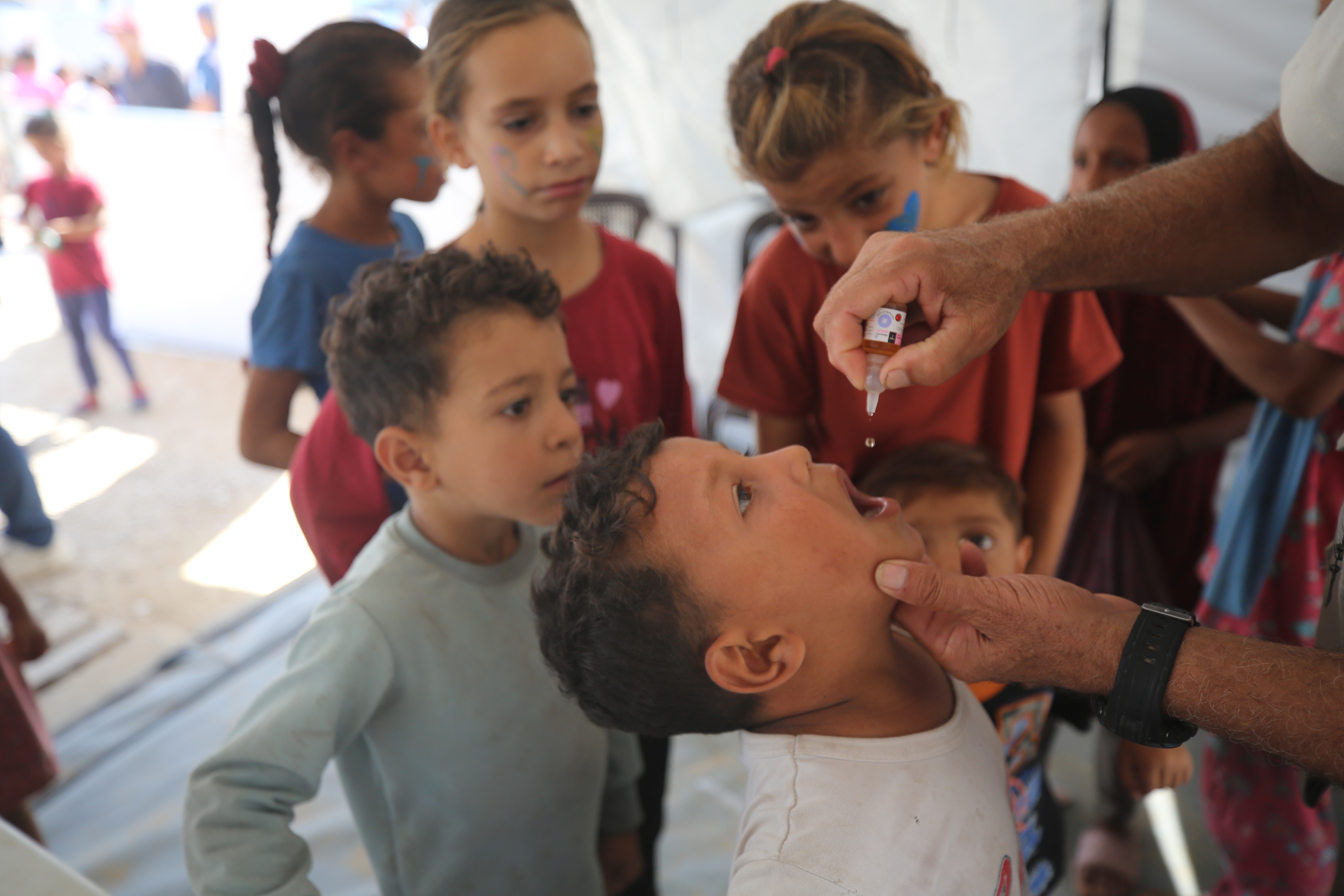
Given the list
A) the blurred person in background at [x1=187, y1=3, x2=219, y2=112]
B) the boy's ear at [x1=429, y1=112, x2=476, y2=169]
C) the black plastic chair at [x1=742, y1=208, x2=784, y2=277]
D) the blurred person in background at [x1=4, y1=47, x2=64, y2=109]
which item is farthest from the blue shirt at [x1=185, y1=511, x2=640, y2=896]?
the blurred person in background at [x1=4, y1=47, x2=64, y2=109]

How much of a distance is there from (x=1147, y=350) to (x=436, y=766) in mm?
1745

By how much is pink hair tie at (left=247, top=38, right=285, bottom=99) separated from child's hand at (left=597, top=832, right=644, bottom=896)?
5.76 ft

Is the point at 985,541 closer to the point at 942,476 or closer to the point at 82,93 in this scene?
the point at 942,476

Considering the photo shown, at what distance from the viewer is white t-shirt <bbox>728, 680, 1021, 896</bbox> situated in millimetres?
881

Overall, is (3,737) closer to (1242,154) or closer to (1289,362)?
(1242,154)

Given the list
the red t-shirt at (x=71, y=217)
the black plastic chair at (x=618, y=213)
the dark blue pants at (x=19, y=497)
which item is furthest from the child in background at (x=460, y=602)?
the red t-shirt at (x=71, y=217)

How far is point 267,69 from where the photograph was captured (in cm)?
191

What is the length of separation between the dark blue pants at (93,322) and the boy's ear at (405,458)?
463cm

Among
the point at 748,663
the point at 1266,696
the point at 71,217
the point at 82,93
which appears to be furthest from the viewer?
the point at 82,93

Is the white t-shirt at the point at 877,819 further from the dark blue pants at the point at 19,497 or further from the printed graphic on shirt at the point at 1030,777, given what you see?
the dark blue pants at the point at 19,497

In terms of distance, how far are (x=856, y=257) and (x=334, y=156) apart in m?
1.29

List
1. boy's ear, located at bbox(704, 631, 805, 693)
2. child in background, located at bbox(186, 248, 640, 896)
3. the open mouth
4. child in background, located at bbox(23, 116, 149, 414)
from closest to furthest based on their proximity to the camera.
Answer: boy's ear, located at bbox(704, 631, 805, 693)
the open mouth
child in background, located at bbox(186, 248, 640, 896)
child in background, located at bbox(23, 116, 149, 414)

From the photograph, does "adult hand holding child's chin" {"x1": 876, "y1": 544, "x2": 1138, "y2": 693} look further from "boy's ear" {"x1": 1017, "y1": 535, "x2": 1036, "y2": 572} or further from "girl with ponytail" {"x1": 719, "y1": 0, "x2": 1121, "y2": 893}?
"boy's ear" {"x1": 1017, "y1": 535, "x2": 1036, "y2": 572}

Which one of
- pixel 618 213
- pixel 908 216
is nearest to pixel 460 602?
pixel 908 216
